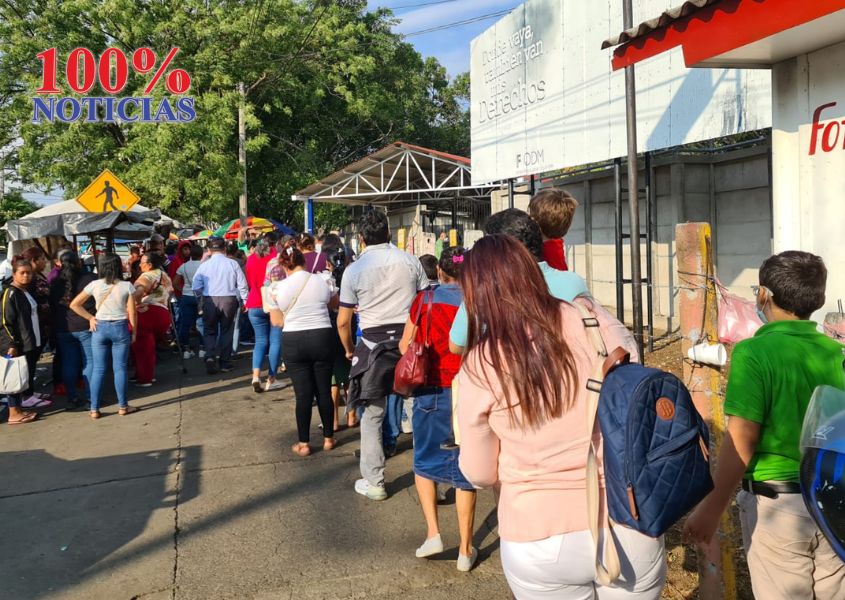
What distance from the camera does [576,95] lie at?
9359mm

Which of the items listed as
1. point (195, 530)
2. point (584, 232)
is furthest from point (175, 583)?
point (584, 232)

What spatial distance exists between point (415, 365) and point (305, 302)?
6.82 ft

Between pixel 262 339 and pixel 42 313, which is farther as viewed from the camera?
pixel 262 339

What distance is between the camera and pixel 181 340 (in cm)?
1052

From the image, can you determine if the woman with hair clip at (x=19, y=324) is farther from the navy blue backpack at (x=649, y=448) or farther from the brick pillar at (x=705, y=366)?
the navy blue backpack at (x=649, y=448)

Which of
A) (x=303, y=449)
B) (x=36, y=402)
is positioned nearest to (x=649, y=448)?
(x=303, y=449)

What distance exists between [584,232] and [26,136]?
17.2 m

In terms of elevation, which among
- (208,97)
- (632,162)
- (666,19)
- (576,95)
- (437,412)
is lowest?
(437,412)

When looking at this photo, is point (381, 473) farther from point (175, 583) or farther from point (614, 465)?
point (614, 465)

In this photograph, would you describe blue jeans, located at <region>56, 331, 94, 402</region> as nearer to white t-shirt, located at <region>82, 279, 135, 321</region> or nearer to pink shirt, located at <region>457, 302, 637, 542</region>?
white t-shirt, located at <region>82, 279, 135, 321</region>

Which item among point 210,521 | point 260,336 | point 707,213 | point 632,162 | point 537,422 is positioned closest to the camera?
point 537,422

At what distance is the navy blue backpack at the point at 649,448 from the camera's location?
179cm

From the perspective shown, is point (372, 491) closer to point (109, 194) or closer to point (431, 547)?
point (431, 547)

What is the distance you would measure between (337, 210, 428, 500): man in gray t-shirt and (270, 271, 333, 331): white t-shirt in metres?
0.76
